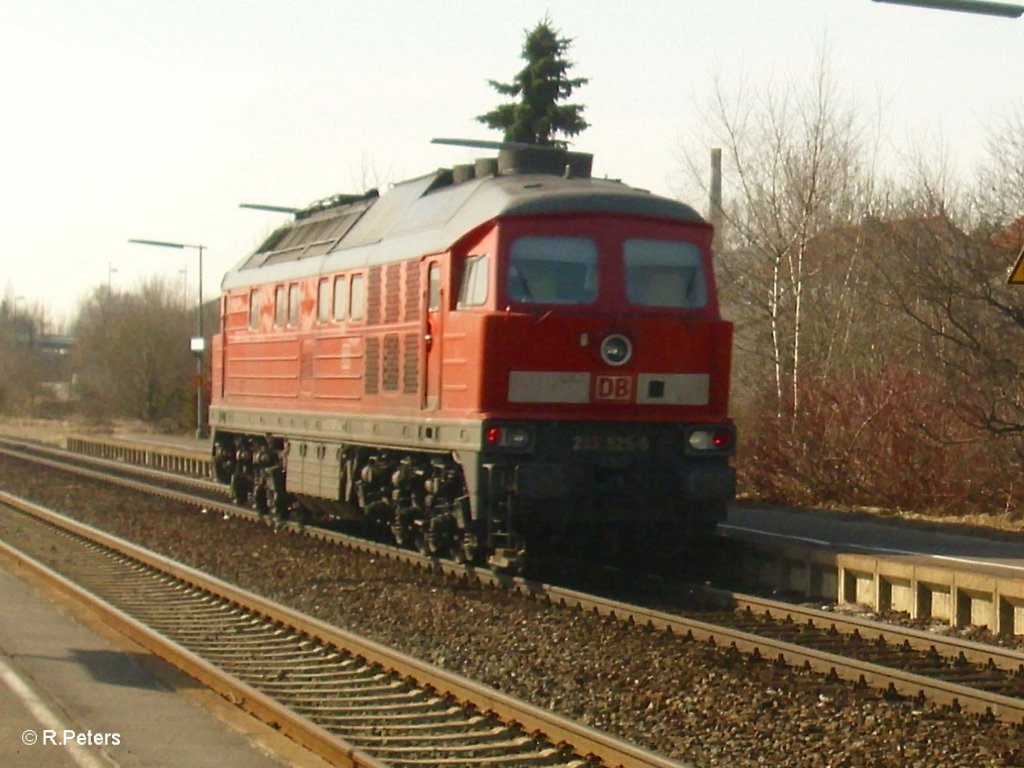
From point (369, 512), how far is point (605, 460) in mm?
4007

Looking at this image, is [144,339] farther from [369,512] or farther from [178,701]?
[178,701]

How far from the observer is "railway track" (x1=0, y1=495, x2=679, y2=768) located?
26.7 ft

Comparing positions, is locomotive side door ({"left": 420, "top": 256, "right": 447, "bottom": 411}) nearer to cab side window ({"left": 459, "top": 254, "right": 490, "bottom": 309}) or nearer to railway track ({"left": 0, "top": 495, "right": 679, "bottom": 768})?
cab side window ({"left": 459, "top": 254, "right": 490, "bottom": 309})

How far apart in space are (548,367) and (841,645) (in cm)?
404

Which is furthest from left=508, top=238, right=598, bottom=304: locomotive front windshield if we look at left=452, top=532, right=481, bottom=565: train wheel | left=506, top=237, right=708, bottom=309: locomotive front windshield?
left=452, top=532, right=481, bottom=565: train wheel

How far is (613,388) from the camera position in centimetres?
1456

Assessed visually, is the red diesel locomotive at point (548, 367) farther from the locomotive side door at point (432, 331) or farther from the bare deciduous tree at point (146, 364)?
the bare deciduous tree at point (146, 364)

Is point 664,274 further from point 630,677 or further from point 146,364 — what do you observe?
point 146,364

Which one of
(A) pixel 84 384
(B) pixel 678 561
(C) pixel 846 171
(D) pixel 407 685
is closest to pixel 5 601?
(D) pixel 407 685

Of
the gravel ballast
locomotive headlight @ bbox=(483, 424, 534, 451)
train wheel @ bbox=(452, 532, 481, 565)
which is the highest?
locomotive headlight @ bbox=(483, 424, 534, 451)

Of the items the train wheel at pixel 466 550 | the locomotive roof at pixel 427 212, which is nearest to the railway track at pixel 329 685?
the train wheel at pixel 466 550

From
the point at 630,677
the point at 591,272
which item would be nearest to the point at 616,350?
the point at 591,272

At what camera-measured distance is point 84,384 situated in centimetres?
7688

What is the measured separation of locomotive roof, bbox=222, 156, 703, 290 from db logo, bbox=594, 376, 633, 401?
1.55 metres
